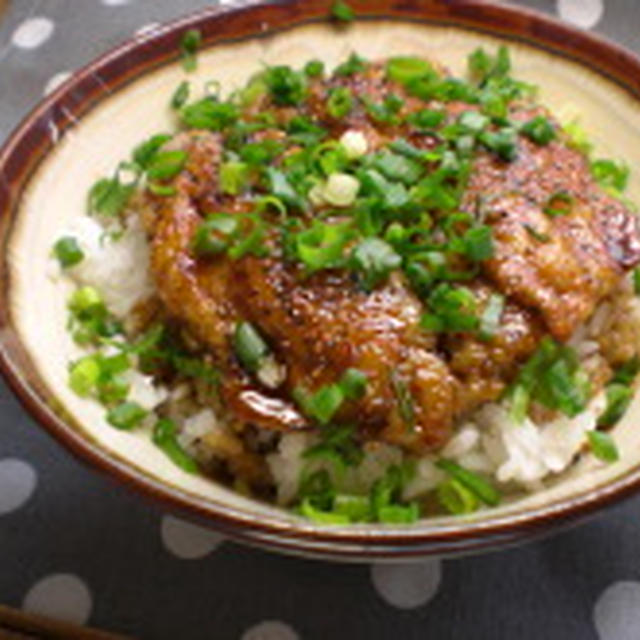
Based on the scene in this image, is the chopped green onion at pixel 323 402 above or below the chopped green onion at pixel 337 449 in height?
above

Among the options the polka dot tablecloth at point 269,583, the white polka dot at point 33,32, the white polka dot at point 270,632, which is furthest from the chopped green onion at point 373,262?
the white polka dot at point 33,32

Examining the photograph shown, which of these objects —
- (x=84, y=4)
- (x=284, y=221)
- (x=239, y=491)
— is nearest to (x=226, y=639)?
(x=239, y=491)

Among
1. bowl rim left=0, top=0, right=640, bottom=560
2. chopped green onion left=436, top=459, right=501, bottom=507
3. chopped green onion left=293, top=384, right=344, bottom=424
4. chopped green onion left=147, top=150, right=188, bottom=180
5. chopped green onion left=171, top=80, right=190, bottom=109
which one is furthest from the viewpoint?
chopped green onion left=171, top=80, right=190, bottom=109

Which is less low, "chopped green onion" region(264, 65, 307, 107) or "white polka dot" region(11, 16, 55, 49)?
"white polka dot" region(11, 16, 55, 49)

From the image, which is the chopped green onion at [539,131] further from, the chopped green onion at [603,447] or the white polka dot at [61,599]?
the white polka dot at [61,599]

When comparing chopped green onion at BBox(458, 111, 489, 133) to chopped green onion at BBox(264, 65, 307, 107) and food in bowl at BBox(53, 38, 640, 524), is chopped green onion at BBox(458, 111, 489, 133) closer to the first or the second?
food in bowl at BBox(53, 38, 640, 524)

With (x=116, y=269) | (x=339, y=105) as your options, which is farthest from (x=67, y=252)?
(x=339, y=105)

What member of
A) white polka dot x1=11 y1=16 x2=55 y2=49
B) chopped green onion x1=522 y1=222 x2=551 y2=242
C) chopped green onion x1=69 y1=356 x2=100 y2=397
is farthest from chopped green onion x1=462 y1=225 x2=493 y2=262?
white polka dot x1=11 y1=16 x2=55 y2=49
